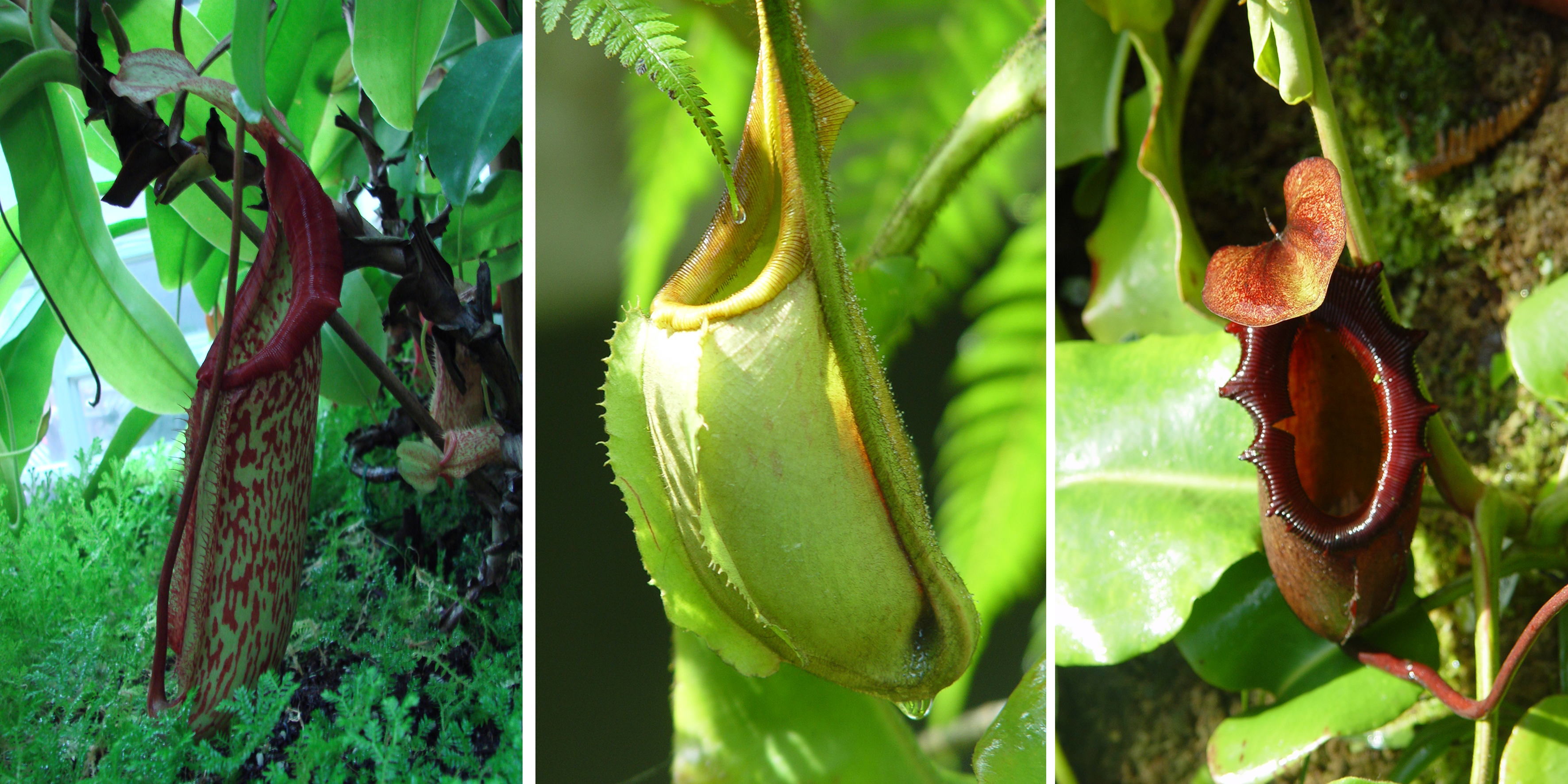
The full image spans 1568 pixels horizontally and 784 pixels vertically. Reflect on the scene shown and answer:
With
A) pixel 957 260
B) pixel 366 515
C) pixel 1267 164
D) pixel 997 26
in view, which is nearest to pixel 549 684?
pixel 366 515

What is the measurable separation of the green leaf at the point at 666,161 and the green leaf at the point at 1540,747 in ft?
2.33

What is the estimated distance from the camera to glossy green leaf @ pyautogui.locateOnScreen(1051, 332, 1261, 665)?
0.70 metres

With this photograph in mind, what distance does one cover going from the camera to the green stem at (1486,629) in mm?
628

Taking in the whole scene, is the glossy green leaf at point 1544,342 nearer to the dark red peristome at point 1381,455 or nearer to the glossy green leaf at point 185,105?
the dark red peristome at point 1381,455

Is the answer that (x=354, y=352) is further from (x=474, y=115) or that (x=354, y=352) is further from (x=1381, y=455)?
(x=1381, y=455)

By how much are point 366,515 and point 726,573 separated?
313 millimetres

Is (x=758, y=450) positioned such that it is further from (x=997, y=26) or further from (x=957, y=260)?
(x=997, y=26)

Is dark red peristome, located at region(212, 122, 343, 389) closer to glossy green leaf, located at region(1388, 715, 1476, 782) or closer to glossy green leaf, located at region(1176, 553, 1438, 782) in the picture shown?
glossy green leaf, located at region(1176, 553, 1438, 782)

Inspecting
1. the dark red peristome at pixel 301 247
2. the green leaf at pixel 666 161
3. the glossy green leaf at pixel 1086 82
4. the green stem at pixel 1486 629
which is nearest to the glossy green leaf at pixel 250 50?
the dark red peristome at pixel 301 247

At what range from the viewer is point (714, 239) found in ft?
1.90

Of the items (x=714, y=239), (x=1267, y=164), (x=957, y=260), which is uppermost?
(x=714, y=239)

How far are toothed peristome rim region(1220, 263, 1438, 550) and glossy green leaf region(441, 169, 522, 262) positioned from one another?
518 mm

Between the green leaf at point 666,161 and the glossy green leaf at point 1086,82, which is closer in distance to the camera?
the green leaf at point 666,161

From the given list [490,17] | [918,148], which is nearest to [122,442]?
[490,17]
